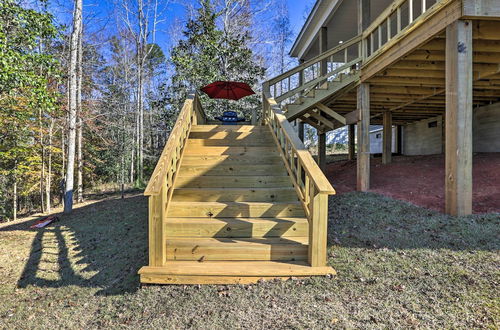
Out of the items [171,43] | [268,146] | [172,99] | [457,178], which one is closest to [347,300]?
[457,178]

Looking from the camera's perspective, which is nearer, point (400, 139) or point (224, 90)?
point (224, 90)

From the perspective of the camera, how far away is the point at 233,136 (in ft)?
18.9

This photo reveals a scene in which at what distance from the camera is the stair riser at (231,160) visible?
15.8ft

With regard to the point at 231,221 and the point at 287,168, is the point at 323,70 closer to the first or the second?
the point at 287,168

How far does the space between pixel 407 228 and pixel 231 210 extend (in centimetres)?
254

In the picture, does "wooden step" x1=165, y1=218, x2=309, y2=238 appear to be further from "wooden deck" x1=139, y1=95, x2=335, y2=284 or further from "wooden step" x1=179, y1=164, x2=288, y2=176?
"wooden step" x1=179, y1=164, x2=288, y2=176

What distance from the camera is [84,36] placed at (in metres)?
10.5

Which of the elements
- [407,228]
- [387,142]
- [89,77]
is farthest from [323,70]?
[89,77]

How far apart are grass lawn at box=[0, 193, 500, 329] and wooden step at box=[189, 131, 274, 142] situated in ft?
7.98

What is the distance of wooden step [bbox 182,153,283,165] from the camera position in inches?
189

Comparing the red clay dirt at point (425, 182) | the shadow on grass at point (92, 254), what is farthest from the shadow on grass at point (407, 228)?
the shadow on grass at point (92, 254)

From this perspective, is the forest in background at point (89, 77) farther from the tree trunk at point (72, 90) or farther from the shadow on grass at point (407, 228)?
→ the shadow on grass at point (407, 228)

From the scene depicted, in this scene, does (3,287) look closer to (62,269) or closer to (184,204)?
(62,269)

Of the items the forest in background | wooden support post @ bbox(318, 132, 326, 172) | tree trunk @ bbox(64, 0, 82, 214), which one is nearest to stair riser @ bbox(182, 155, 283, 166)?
the forest in background
